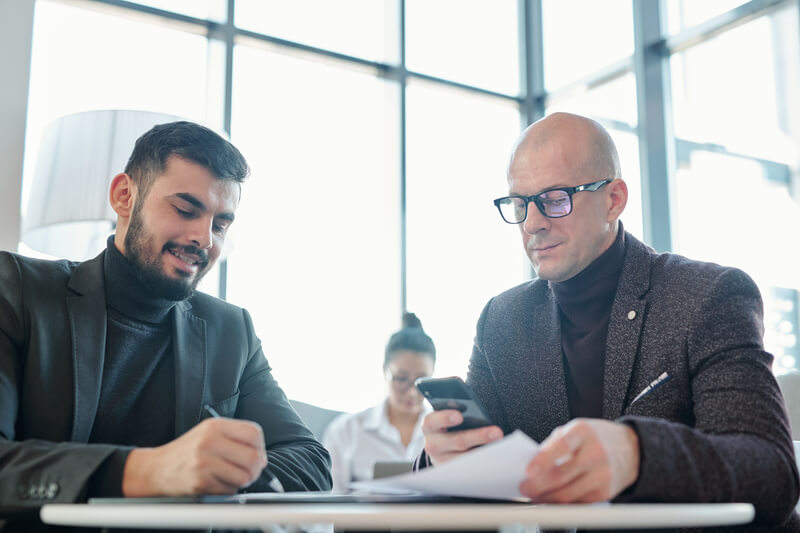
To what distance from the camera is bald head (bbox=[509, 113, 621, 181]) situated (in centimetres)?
174

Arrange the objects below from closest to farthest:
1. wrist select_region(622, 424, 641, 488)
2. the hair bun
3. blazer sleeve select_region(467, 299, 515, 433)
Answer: wrist select_region(622, 424, 641, 488) < blazer sleeve select_region(467, 299, 515, 433) < the hair bun

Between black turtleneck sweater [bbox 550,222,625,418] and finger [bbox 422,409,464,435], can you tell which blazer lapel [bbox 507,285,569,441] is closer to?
black turtleneck sweater [bbox 550,222,625,418]

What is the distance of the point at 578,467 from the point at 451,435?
15.8 inches

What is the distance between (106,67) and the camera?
3971 millimetres

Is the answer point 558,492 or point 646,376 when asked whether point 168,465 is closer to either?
point 558,492

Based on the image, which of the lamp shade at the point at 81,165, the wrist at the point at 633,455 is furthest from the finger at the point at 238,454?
the lamp shade at the point at 81,165

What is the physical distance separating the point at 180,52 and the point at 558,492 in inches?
154

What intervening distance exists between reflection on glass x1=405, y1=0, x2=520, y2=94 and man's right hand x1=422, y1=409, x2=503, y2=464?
3964 mm

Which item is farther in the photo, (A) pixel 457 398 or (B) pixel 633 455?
(A) pixel 457 398

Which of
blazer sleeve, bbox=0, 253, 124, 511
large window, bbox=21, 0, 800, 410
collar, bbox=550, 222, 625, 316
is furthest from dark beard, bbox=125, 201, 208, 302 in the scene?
large window, bbox=21, 0, 800, 410

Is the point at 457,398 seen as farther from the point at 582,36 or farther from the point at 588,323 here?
the point at 582,36

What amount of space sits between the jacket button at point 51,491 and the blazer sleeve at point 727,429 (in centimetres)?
74

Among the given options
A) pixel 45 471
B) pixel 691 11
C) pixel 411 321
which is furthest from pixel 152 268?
pixel 691 11

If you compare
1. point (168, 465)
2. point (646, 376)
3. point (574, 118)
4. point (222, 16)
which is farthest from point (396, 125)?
point (168, 465)
